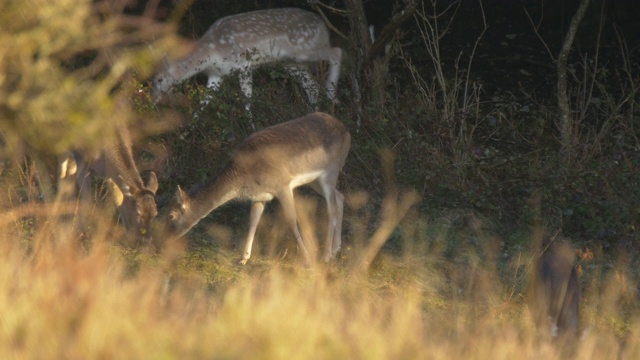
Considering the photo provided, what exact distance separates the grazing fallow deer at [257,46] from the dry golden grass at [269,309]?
151 inches

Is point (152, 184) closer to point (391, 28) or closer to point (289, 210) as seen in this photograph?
point (289, 210)

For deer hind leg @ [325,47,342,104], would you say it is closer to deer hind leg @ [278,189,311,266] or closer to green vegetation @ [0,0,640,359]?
green vegetation @ [0,0,640,359]

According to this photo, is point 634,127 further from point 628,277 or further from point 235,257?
point 235,257

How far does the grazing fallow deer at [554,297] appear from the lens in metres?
7.42

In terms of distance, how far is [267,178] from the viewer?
30.4ft

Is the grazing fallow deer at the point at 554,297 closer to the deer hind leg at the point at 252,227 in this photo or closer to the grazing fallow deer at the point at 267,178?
the grazing fallow deer at the point at 267,178

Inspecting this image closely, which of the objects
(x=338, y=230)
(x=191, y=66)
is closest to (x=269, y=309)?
(x=338, y=230)

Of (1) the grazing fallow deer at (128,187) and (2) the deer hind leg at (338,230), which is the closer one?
(1) the grazing fallow deer at (128,187)

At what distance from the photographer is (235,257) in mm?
9391

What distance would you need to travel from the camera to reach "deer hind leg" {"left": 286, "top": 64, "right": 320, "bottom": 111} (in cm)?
1184

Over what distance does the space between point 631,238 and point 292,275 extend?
9.97ft

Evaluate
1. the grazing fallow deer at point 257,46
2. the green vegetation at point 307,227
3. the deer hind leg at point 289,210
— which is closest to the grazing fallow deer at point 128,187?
the green vegetation at point 307,227

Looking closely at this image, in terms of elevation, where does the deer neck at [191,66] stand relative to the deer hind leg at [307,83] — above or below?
below

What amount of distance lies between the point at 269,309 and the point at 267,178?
136 inches
